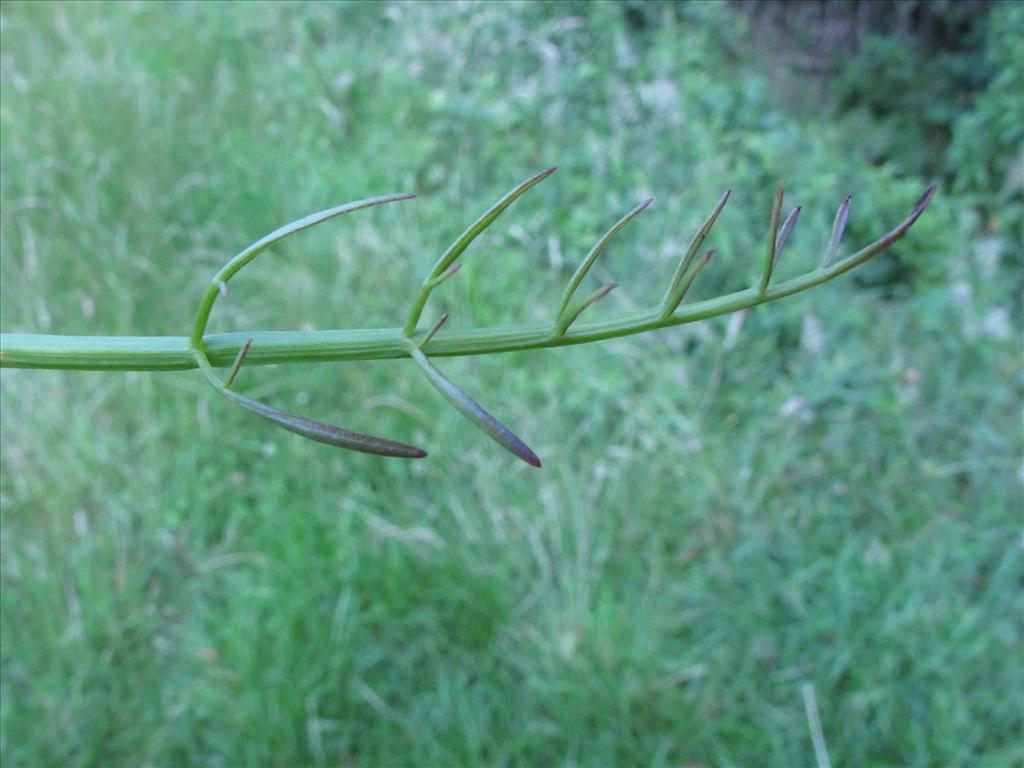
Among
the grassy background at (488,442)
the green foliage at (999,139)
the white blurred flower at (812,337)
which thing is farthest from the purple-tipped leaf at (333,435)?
the green foliage at (999,139)

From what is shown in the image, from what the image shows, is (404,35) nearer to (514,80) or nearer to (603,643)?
(514,80)

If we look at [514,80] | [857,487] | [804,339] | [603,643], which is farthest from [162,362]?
[514,80]

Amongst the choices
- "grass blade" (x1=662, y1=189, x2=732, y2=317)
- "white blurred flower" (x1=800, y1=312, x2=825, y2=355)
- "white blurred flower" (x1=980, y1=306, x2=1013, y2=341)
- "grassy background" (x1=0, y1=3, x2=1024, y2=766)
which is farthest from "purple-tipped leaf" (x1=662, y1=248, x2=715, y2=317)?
"white blurred flower" (x1=980, y1=306, x2=1013, y2=341)

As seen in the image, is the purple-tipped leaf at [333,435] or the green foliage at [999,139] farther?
the green foliage at [999,139]

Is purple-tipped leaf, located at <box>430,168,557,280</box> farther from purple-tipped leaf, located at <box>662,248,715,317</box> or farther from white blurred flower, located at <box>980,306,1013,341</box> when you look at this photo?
white blurred flower, located at <box>980,306,1013,341</box>

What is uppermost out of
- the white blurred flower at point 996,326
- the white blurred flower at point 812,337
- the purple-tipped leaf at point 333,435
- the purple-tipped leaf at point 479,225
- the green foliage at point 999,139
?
the green foliage at point 999,139

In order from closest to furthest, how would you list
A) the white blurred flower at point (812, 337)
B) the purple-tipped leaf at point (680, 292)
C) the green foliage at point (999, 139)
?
the purple-tipped leaf at point (680, 292), the white blurred flower at point (812, 337), the green foliage at point (999, 139)

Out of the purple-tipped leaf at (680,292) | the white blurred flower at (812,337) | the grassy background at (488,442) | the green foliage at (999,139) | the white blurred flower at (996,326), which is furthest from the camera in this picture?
the green foliage at (999,139)

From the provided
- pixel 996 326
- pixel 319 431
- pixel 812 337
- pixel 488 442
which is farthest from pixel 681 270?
pixel 996 326

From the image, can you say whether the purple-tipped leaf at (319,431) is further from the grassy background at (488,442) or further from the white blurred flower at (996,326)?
the white blurred flower at (996,326)
